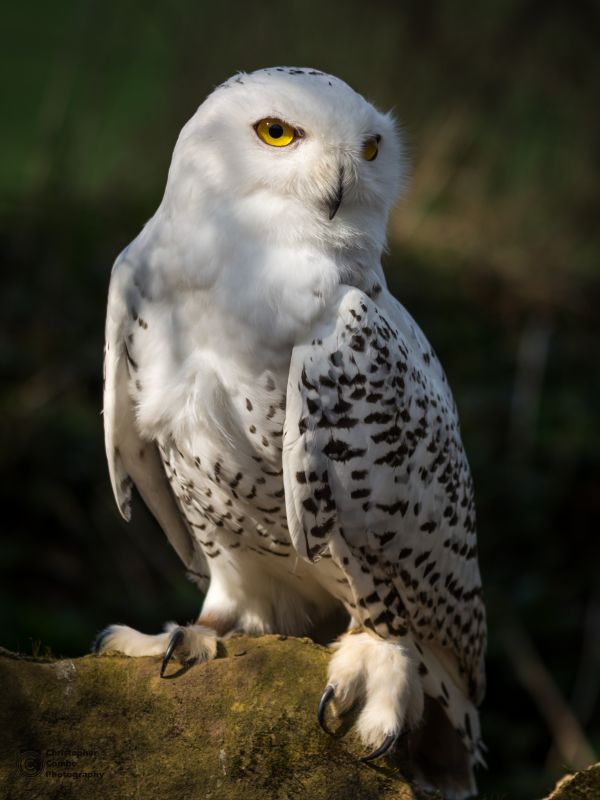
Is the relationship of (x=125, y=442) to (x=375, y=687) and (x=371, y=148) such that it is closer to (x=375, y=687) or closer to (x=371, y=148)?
(x=375, y=687)

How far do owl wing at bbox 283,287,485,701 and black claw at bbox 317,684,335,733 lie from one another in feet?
1.10

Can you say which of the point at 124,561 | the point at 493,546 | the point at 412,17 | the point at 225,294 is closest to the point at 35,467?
the point at 124,561

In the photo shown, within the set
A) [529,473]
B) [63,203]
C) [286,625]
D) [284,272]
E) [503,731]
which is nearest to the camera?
[284,272]

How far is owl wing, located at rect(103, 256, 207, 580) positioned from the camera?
289 centimetres

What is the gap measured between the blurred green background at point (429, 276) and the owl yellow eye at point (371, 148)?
2822 mm

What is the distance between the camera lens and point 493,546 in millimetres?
5562

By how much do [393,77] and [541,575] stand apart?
14.7 ft

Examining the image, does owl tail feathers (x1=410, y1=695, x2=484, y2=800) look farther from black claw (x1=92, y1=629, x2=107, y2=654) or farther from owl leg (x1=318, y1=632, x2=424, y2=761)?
black claw (x1=92, y1=629, x2=107, y2=654)

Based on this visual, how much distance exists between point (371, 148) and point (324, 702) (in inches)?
60.1

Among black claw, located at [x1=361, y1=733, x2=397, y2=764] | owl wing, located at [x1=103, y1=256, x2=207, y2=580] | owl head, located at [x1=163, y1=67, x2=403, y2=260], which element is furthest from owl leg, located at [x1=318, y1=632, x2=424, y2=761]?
owl head, located at [x1=163, y1=67, x2=403, y2=260]

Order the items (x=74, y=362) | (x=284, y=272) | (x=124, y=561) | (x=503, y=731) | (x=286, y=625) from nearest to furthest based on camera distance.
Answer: (x=284, y=272) < (x=286, y=625) < (x=503, y=731) < (x=124, y=561) < (x=74, y=362)

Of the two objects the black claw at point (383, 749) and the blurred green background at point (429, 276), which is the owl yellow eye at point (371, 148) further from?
the blurred green background at point (429, 276)

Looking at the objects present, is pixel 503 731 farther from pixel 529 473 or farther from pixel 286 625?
pixel 286 625

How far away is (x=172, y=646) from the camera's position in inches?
106
